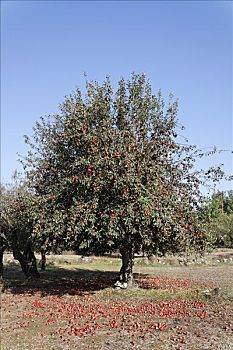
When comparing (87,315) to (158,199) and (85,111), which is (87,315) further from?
(85,111)

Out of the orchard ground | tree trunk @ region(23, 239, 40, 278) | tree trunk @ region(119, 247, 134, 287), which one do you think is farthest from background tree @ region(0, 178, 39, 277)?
tree trunk @ region(119, 247, 134, 287)

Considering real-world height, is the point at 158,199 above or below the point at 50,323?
above

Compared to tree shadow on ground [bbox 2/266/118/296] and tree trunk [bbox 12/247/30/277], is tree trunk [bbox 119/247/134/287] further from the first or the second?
tree trunk [bbox 12/247/30/277]

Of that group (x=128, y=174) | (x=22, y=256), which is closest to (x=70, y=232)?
(x=128, y=174)

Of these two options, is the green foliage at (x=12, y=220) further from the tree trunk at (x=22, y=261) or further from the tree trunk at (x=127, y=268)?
the tree trunk at (x=127, y=268)

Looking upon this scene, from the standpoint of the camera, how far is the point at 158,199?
569 inches

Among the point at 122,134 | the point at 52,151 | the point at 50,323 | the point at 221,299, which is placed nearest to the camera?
the point at 50,323

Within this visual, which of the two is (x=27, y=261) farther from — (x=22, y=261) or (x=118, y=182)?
(x=118, y=182)

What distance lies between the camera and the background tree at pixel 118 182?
14.2 meters

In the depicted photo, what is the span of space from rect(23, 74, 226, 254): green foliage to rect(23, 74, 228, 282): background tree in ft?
0.11

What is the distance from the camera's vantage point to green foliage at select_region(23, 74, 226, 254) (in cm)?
1417

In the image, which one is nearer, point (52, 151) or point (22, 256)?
point (52, 151)

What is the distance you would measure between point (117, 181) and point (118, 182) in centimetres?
5

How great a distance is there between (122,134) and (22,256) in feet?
38.9
